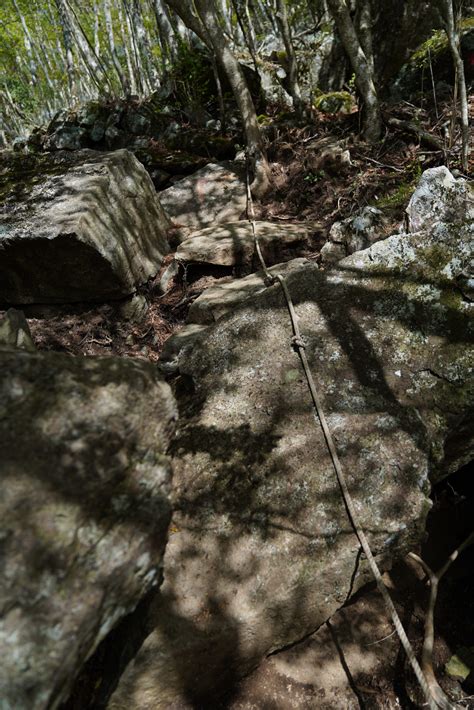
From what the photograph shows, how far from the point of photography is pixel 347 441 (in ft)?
9.96

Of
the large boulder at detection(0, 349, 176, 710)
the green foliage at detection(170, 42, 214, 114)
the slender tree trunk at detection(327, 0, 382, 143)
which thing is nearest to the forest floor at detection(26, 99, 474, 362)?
the slender tree trunk at detection(327, 0, 382, 143)

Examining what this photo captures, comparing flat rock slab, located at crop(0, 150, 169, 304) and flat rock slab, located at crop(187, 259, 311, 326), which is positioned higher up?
flat rock slab, located at crop(0, 150, 169, 304)

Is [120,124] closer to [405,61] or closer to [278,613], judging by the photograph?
[405,61]

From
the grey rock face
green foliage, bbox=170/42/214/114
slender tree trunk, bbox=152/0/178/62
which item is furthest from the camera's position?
slender tree trunk, bbox=152/0/178/62

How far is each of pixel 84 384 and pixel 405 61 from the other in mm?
10138

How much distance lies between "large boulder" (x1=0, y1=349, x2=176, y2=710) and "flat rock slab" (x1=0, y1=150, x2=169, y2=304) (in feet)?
10.8

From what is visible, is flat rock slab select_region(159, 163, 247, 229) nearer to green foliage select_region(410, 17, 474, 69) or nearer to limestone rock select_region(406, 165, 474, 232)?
limestone rock select_region(406, 165, 474, 232)

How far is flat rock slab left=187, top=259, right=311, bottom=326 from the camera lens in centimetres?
476

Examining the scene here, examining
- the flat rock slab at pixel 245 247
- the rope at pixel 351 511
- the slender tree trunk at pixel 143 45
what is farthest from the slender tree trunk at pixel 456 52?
the slender tree trunk at pixel 143 45

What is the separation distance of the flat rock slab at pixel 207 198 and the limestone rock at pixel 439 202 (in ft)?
10.8

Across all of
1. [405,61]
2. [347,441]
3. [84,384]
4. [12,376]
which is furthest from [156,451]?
[405,61]

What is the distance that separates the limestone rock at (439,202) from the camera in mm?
4172

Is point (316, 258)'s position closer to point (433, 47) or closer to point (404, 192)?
point (404, 192)

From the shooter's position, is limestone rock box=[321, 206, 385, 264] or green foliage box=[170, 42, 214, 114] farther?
green foliage box=[170, 42, 214, 114]
